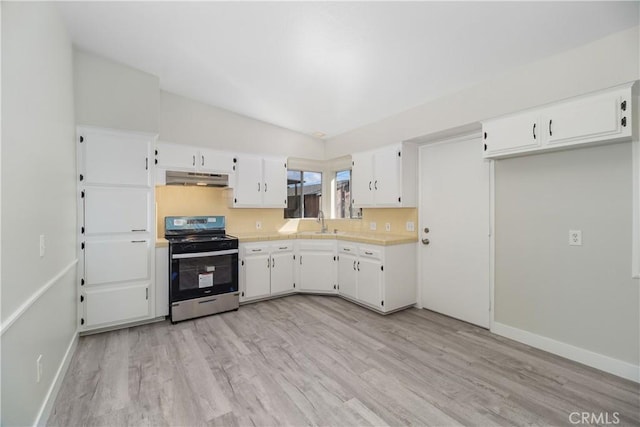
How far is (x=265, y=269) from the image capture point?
4.07 metres

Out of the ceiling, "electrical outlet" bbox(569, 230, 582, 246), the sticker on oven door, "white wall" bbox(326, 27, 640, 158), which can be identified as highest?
the ceiling

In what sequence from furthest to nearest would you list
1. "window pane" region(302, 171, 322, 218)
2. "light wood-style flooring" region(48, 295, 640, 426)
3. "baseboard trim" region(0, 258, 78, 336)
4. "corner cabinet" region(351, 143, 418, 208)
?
"window pane" region(302, 171, 322, 218), "corner cabinet" region(351, 143, 418, 208), "light wood-style flooring" region(48, 295, 640, 426), "baseboard trim" region(0, 258, 78, 336)

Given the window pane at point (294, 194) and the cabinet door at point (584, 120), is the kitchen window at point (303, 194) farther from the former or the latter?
the cabinet door at point (584, 120)

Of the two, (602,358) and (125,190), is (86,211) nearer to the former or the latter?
(125,190)

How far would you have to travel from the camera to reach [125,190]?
316 cm

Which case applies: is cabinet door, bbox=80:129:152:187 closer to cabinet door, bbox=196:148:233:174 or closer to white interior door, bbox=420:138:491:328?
cabinet door, bbox=196:148:233:174

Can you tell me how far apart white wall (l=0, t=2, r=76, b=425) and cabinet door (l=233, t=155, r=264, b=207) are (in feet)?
6.29

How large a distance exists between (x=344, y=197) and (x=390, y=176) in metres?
1.32

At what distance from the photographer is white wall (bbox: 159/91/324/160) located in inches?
149

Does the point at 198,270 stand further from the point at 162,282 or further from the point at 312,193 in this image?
the point at 312,193

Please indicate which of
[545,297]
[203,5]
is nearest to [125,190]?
[203,5]

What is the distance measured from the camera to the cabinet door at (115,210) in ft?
9.82

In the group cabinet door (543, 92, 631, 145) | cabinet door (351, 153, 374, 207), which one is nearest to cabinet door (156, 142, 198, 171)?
cabinet door (351, 153, 374, 207)

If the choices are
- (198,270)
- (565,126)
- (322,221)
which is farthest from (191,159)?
(565,126)
